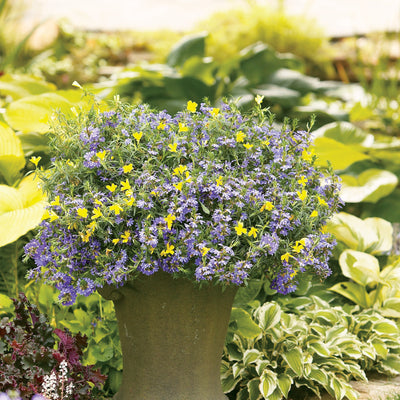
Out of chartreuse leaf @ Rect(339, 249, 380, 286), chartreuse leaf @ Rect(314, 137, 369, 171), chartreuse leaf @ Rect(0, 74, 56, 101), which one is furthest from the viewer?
chartreuse leaf @ Rect(0, 74, 56, 101)

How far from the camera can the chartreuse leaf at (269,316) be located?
102 inches

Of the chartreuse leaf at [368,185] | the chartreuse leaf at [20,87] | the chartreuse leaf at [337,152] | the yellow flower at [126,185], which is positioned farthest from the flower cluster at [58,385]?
the chartreuse leaf at [20,87]

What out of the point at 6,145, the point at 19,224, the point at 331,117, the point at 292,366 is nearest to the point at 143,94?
the point at 331,117

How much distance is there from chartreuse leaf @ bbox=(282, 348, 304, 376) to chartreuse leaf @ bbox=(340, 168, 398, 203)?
1346 mm

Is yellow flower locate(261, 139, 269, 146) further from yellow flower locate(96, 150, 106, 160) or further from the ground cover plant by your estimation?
the ground cover plant

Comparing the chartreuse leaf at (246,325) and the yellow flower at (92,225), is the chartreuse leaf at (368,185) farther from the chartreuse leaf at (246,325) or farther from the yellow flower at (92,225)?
the yellow flower at (92,225)

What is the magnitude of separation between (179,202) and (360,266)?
4.28 feet

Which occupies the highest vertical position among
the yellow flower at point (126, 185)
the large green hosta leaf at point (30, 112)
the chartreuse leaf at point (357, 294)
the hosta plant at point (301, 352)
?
the yellow flower at point (126, 185)

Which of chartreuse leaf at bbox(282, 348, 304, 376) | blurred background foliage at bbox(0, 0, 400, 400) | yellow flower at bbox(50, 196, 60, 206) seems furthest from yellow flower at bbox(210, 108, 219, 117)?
chartreuse leaf at bbox(282, 348, 304, 376)

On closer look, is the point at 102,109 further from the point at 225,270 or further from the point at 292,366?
the point at 292,366

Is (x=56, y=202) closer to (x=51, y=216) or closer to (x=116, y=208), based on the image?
(x=51, y=216)

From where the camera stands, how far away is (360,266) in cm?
285

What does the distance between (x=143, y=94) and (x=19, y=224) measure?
2.66 m

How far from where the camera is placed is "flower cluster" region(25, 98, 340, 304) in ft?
6.15
